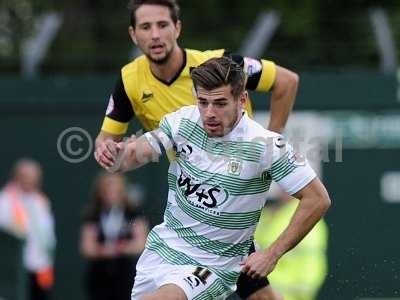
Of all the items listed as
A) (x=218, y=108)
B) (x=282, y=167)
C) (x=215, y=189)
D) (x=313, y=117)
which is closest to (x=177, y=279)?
(x=215, y=189)

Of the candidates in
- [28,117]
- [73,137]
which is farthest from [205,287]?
[28,117]

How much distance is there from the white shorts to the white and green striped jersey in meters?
0.04

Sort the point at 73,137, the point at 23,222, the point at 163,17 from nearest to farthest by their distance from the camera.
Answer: the point at 163,17 → the point at 73,137 → the point at 23,222

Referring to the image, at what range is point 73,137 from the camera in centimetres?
1219

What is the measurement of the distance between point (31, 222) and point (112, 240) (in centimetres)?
96

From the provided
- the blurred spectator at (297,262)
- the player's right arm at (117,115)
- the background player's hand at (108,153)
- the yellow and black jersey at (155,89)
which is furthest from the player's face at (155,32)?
the blurred spectator at (297,262)

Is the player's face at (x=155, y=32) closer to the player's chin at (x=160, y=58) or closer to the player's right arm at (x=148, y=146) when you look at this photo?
the player's chin at (x=160, y=58)

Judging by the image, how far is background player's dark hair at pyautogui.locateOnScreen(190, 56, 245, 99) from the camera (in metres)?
7.13

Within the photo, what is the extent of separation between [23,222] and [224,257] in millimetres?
5825

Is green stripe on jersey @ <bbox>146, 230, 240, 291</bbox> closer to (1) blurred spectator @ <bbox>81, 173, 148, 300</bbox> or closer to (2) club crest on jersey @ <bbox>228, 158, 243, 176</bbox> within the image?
(2) club crest on jersey @ <bbox>228, 158, 243, 176</bbox>

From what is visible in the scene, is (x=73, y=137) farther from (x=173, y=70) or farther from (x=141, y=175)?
(x=173, y=70)

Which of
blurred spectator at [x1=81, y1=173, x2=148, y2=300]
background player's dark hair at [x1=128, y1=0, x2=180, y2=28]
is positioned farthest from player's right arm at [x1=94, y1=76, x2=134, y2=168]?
blurred spectator at [x1=81, y1=173, x2=148, y2=300]

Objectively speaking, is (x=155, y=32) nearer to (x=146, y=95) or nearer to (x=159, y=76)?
(x=159, y=76)

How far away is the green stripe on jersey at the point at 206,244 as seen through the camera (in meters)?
7.52
